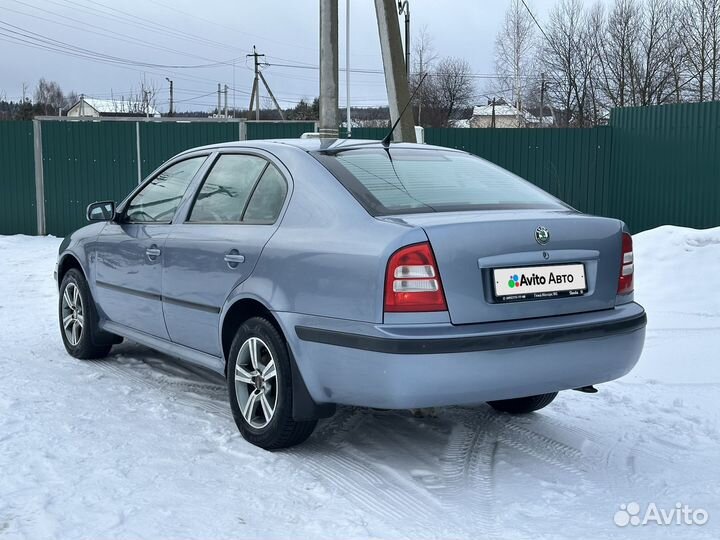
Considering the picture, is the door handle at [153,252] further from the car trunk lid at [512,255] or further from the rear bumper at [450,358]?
the car trunk lid at [512,255]

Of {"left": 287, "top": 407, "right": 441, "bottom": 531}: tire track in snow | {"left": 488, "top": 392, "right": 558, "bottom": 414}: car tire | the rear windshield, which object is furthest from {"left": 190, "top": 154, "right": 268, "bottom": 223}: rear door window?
{"left": 488, "top": 392, "right": 558, "bottom": 414}: car tire

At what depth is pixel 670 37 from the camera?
1422 inches

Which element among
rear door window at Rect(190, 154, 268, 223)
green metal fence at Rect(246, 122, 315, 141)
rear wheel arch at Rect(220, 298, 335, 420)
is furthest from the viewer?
green metal fence at Rect(246, 122, 315, 141)

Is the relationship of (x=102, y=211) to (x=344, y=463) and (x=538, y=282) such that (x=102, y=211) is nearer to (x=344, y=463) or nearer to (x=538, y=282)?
(x=344, y=463)

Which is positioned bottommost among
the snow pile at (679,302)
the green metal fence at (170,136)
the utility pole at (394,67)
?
the snow pile at (679,302)

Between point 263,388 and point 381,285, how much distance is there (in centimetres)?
99

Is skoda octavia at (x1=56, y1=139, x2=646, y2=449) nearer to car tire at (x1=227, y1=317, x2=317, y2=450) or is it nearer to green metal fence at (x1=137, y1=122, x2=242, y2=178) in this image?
car tire at (x1=227, y1=317, x2=317, y2=450)

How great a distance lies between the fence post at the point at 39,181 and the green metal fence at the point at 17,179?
74 millimetres

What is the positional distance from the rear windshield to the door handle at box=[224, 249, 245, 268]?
0.63 meters

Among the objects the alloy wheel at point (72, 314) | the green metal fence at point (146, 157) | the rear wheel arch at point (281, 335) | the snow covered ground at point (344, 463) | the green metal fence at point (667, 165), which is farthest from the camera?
the green metal fence at point (146, 157)

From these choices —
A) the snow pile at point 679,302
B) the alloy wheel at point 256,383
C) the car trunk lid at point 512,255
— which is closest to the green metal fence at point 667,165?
the snow pile at point 679,302

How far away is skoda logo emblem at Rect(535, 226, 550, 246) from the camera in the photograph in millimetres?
3697

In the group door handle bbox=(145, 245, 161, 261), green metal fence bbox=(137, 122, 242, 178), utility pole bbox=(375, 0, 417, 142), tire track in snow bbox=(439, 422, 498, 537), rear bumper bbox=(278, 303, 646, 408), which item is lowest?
tire track in snow bbox=(439, 422, 498, 537)

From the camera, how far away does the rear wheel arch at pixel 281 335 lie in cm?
383
